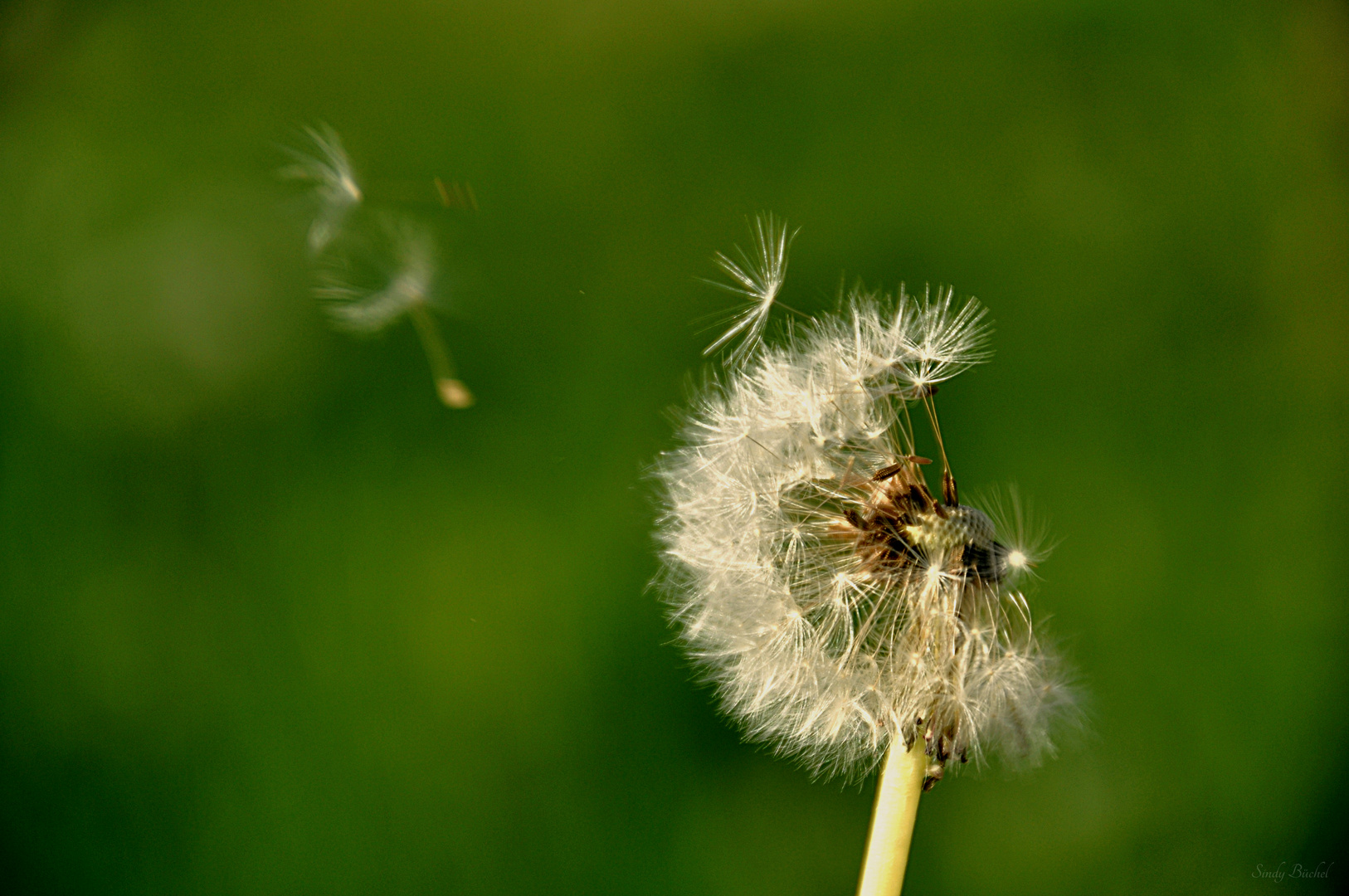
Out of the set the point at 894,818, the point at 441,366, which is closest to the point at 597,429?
the point at 441,366

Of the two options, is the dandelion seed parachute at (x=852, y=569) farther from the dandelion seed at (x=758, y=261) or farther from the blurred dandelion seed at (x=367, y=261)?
the blurred dandelion seed at (x=367, y=261)

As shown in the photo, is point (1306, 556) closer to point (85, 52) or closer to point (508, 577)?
point (508, 577)

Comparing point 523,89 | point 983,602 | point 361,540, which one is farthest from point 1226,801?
point 523,89

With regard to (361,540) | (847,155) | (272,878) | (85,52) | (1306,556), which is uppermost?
(847,155)

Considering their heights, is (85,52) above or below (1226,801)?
above

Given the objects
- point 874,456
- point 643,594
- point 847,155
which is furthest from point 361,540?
point 847,155

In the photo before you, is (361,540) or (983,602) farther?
(361,540)

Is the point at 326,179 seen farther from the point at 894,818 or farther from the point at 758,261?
the point at 894,818

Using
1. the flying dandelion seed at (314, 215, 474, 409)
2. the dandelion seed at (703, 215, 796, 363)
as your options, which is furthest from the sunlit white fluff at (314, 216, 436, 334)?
the dandelion seed at (703, 215, 796, 363)
